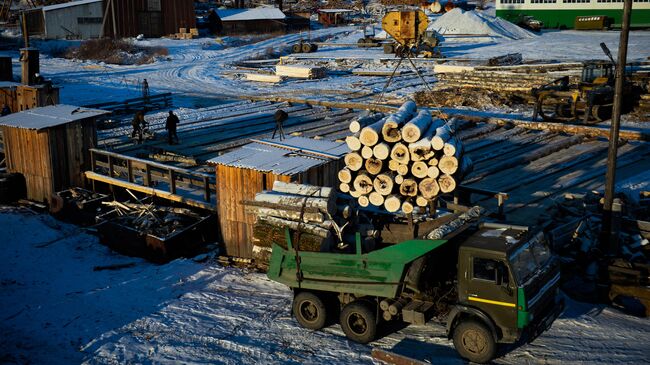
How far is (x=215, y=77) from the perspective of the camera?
40188mm

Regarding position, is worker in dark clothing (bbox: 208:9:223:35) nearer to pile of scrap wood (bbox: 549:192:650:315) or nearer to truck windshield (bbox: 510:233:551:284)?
pile of scrap wood (bbox: 549:192:650:315)

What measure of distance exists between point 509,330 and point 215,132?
687 inches

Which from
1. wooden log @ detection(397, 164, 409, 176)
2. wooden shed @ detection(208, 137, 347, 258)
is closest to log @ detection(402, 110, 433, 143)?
wooden log @ detection(397, 164, 409, 176)

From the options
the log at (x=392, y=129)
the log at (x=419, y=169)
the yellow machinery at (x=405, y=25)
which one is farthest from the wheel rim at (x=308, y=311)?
the yellow machinery at (x=405, y=25)

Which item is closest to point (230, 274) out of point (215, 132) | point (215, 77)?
point (215, 132)

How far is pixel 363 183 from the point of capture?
35.4 feet

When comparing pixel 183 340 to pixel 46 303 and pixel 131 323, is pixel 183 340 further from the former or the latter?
pixel 46 303

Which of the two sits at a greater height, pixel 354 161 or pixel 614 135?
pixel 614 135

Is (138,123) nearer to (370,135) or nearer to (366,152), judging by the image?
(366,152)

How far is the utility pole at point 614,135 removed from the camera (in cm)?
1077

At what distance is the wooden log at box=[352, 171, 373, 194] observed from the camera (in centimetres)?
1075

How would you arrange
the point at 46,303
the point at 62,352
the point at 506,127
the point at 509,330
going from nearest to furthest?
the point at 509,330 → the point at 62,352 → the point at 46,303 → the point at 506,127

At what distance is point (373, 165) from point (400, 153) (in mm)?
507

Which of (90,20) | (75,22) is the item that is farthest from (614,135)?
(75,22)
